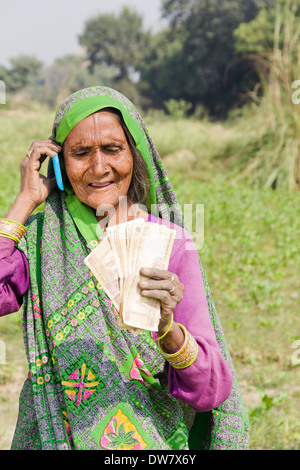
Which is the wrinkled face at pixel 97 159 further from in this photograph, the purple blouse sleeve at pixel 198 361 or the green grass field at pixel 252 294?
the green grass field at pixel 252 294

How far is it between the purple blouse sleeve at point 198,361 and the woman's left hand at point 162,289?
0.16 m

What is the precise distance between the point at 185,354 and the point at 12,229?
25.5 inches

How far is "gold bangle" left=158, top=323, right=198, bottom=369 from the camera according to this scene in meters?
1.34

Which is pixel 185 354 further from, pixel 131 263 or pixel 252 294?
pixel 252 294

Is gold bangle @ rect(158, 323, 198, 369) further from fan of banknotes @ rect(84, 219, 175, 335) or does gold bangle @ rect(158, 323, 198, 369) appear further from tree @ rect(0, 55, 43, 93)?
tree @ rect(0, 55, 43, 93)

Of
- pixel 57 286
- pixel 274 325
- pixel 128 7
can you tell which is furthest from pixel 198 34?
pixel 57 286

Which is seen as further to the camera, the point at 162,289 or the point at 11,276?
the point at 11,276

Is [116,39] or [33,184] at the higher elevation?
[116,39]

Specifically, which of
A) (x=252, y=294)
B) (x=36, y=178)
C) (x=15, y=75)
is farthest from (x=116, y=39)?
(x=36, y=178)

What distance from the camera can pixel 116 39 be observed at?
48.7m

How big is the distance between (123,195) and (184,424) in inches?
29.3

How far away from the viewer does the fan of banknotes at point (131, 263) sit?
1271 millimetres

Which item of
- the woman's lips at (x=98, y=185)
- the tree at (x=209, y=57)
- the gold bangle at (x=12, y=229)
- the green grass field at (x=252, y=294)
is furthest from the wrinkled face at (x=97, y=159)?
the tree at (x=209, y=57)
